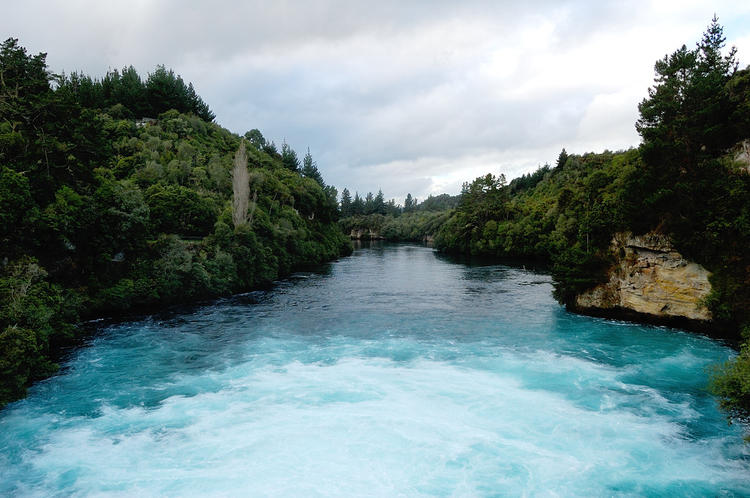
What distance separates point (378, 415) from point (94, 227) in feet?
86.1

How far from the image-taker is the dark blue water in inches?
512

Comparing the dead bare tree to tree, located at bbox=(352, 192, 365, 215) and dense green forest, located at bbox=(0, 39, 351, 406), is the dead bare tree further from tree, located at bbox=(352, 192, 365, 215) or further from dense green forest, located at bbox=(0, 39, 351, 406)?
tree, located at bbox=(352, 192, 365, 215)

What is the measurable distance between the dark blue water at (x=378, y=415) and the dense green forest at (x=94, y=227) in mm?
3252

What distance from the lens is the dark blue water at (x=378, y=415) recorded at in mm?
13016

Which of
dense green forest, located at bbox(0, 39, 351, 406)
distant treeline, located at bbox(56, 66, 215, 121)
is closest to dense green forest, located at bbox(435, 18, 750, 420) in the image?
dense green forest, located at bbox(0, 39, 351, 406)

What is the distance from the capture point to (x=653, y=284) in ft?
94.4

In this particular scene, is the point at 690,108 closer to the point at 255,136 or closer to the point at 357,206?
the point at 255,136

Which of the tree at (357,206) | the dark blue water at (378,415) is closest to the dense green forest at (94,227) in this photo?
the dark blue water at (378,415)

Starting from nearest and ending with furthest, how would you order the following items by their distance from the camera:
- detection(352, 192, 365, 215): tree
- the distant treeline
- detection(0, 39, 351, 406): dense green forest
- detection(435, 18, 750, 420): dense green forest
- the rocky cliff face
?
detection(0, 39, 351, 406): dense green forest → detection(435, 18, 750, 420): dense green forest → the rocky cliff face → the distant treeline → detection(352, 192, 365, 215): tree

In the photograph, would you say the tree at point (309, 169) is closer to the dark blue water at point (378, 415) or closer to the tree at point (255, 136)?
the tree at point (255, 136)

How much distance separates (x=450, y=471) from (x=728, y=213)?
24355 mm

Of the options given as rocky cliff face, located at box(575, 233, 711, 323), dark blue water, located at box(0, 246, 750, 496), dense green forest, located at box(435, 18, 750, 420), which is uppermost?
dense green forest, located at box(435, 18, 750, 420)

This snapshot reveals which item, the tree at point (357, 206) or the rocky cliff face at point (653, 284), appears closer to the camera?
the rocky cliff face at point (653, 284)

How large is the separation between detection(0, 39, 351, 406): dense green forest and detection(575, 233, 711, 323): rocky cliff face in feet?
113
